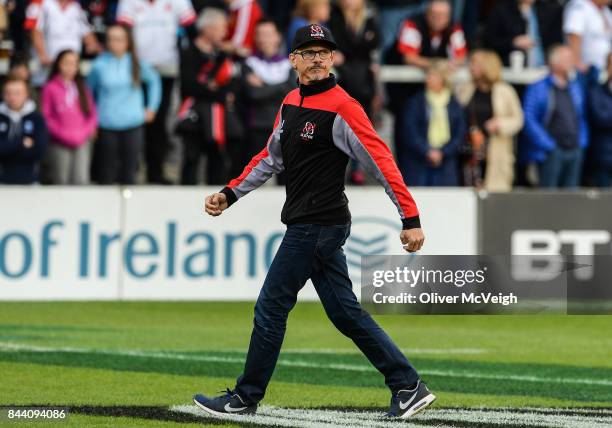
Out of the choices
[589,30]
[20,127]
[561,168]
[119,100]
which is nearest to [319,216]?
[20,127]

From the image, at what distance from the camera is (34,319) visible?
48.5 feet

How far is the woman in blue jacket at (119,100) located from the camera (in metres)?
17.4

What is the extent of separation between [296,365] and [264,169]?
3117 millimetres

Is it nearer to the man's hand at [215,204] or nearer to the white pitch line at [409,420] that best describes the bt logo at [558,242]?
the white pitch line at [409,420]

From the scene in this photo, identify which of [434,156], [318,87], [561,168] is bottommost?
[561,168]

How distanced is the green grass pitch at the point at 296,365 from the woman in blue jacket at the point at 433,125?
2.58 m

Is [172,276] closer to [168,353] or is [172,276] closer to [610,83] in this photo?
[168,353]

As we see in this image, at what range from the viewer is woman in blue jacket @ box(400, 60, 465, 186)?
18.2 m

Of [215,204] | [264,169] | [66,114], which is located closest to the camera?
[215,204]

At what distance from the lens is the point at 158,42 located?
18062mm

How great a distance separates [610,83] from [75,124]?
6.56m

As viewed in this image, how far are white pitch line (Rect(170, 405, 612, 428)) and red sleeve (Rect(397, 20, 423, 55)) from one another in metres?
10.2

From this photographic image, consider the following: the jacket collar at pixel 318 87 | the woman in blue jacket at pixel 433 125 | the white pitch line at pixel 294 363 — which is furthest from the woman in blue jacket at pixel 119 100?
the jacket collar at pixel 318 87

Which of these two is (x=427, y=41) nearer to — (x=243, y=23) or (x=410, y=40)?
(x=410, y=40)
